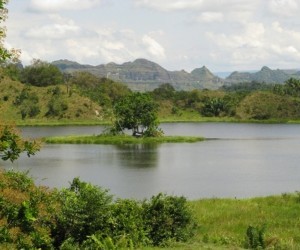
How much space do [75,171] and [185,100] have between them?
443 feet

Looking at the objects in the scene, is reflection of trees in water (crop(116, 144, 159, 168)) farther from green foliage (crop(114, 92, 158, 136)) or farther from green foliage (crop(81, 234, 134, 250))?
green foliage (crop(81, 234, 134, 250))

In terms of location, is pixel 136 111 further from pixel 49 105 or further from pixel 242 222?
pixel 242 222

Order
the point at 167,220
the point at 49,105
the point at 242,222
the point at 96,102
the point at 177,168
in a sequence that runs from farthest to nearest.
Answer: the point at 96,102, the point at 49,105, the point at 177,168, the point at 242,222, the point at 167,220

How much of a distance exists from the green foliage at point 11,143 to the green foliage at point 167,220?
826 cm

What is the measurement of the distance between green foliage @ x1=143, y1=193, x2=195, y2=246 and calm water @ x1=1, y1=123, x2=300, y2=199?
2085 cm

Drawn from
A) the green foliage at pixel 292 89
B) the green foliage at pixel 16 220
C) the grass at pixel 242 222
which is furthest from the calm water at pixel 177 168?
the green foliage at pixel 292 89

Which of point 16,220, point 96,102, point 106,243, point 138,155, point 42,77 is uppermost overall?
point 42,77

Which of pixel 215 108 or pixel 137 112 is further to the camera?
pixel 215 108

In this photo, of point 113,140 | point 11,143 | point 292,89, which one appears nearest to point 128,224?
point 11,143

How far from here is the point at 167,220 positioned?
73.8ft

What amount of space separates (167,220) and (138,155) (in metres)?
54.2

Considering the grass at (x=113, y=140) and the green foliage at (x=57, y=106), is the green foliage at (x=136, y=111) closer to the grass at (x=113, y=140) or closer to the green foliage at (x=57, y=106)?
the grass at (x=113, y=140)

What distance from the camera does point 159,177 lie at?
56094mm

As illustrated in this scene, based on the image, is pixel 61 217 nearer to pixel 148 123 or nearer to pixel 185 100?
pixel 148 123
